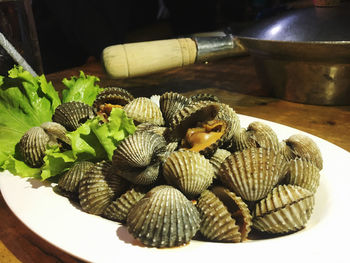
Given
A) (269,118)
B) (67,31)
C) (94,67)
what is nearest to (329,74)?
(269,118)

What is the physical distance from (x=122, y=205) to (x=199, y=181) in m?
0.22

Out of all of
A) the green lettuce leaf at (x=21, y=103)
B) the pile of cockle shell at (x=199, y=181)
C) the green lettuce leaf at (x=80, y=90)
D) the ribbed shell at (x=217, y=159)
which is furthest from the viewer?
the green lettuce leaf at (x=80, y=90)

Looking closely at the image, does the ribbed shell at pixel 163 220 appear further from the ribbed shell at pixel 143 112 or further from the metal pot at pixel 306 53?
the metal pot at pixel 306 53

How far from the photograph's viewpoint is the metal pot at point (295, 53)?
5.31ft

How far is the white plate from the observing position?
2.36 ft

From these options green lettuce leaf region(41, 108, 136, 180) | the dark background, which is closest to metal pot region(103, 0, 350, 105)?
green lettuce leaf region(41, 108, 136, 180)

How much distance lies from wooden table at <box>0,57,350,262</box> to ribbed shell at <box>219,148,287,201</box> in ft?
1.51

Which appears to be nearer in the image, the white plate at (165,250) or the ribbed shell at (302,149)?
the white plate at (165,250)

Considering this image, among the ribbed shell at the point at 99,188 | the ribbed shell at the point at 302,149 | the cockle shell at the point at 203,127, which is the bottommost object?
the ribbed shell at the point at 302,149

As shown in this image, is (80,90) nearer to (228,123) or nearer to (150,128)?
(150,128)

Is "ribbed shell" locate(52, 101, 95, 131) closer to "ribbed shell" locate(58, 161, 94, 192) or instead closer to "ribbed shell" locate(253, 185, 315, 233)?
"ribbed shell" locate(58, 161, 94, 192)

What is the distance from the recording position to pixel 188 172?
0.92 m

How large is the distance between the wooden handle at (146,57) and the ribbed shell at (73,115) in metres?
0.37

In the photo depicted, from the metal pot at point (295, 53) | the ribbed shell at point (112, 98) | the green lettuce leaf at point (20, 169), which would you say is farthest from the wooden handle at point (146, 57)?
the green lettuce leaf at point (20, 169)
